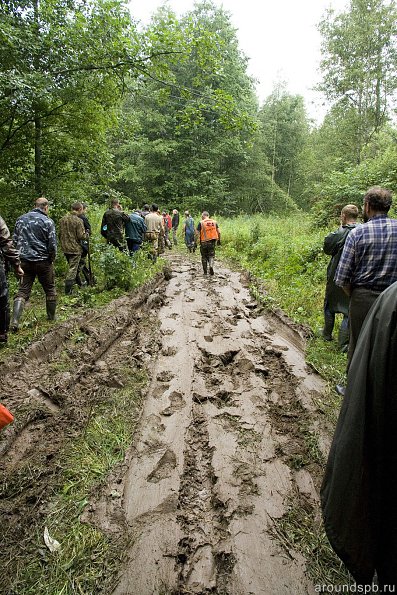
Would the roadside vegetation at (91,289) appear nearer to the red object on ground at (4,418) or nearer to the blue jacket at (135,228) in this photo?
the blue jacket at (135,228)

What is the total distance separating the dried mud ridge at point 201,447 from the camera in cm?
190

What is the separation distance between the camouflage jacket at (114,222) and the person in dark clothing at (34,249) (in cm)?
281

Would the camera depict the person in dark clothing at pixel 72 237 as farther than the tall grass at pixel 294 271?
Yes

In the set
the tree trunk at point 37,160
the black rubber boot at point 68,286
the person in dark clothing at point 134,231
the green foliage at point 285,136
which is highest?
the green foliage at point 285,136

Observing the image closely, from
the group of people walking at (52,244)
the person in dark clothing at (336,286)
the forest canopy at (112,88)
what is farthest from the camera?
the forest canopy at (112,88)

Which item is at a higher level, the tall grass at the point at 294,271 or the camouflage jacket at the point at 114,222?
the camouflage jacket at the point at 114,222

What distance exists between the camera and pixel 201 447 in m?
2.89

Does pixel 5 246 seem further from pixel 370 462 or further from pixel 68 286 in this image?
pixel 370 462

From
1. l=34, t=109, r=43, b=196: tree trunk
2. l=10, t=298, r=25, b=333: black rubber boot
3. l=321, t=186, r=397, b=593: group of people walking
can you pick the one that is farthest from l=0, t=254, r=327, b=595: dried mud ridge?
l=34, t=109, r=43, b=196: tree trunk

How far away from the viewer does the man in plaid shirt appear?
9.37 feet

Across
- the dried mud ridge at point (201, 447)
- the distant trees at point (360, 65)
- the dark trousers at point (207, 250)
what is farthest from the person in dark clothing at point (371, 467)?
the distant trees at point (360, 65)

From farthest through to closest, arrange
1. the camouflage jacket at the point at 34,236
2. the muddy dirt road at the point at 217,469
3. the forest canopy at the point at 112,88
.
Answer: the forest canopy at the point at 112,88 → the camouflage jacket at the point at 34,236 → the muddy dirt road at the point at 217,469

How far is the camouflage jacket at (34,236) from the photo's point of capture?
5320 millimetres

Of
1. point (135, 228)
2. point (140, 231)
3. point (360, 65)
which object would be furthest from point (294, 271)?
point (360, 65)
